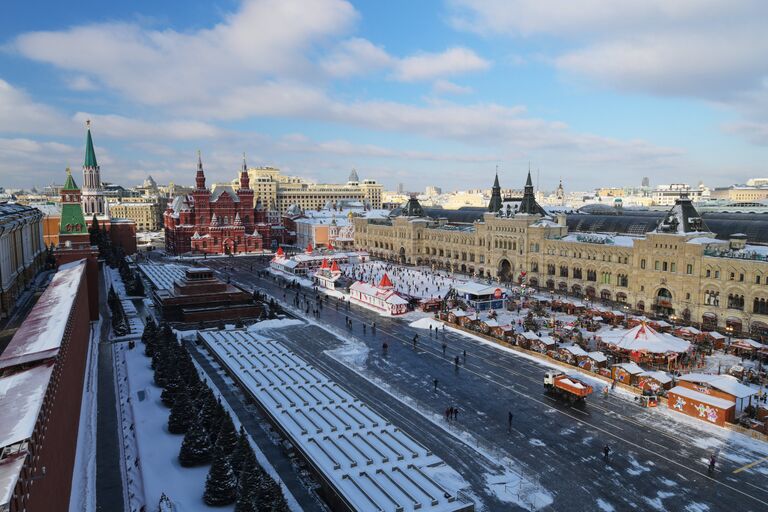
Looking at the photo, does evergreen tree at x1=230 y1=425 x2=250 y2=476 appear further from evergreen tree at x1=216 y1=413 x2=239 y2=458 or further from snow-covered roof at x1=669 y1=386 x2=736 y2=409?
snow-covered roof at x1=669 y1=386 x2=736 y2=409

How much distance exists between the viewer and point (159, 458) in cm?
2523

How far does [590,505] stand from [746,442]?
11.6 meters

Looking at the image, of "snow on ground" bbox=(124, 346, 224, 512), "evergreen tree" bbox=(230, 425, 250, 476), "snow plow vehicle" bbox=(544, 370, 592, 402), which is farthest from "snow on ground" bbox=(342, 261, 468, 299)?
"evergreen tree" bbox=(230, 425, 250, 476)

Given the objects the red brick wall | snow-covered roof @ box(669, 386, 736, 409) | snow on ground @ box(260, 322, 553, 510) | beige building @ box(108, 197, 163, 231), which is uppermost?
beige building @ box(108, 197, 163, 231)

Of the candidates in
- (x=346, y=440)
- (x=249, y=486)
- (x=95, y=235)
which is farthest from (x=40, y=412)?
(x=95, y=235)

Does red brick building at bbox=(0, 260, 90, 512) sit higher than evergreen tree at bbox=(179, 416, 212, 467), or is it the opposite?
red brick building at bbox=(0, 260, 90, 512)

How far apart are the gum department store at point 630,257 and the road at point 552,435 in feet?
74.4

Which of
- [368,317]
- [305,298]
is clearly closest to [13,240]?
[305,298]

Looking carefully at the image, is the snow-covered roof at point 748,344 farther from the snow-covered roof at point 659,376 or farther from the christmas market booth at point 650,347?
the snow-covered roof at point 659,376

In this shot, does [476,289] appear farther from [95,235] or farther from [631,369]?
[95,235]

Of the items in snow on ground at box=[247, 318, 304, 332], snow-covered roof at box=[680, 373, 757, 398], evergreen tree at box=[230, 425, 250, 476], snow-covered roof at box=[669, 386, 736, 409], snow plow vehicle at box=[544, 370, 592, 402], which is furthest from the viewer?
snow on ground at box=[247, 318, 304, 332]

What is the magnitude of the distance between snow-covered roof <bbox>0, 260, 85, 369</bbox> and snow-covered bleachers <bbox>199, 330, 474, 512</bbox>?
36.1ft

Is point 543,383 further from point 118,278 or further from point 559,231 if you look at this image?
point 118,278

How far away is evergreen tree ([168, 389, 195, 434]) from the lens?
27828 mm
